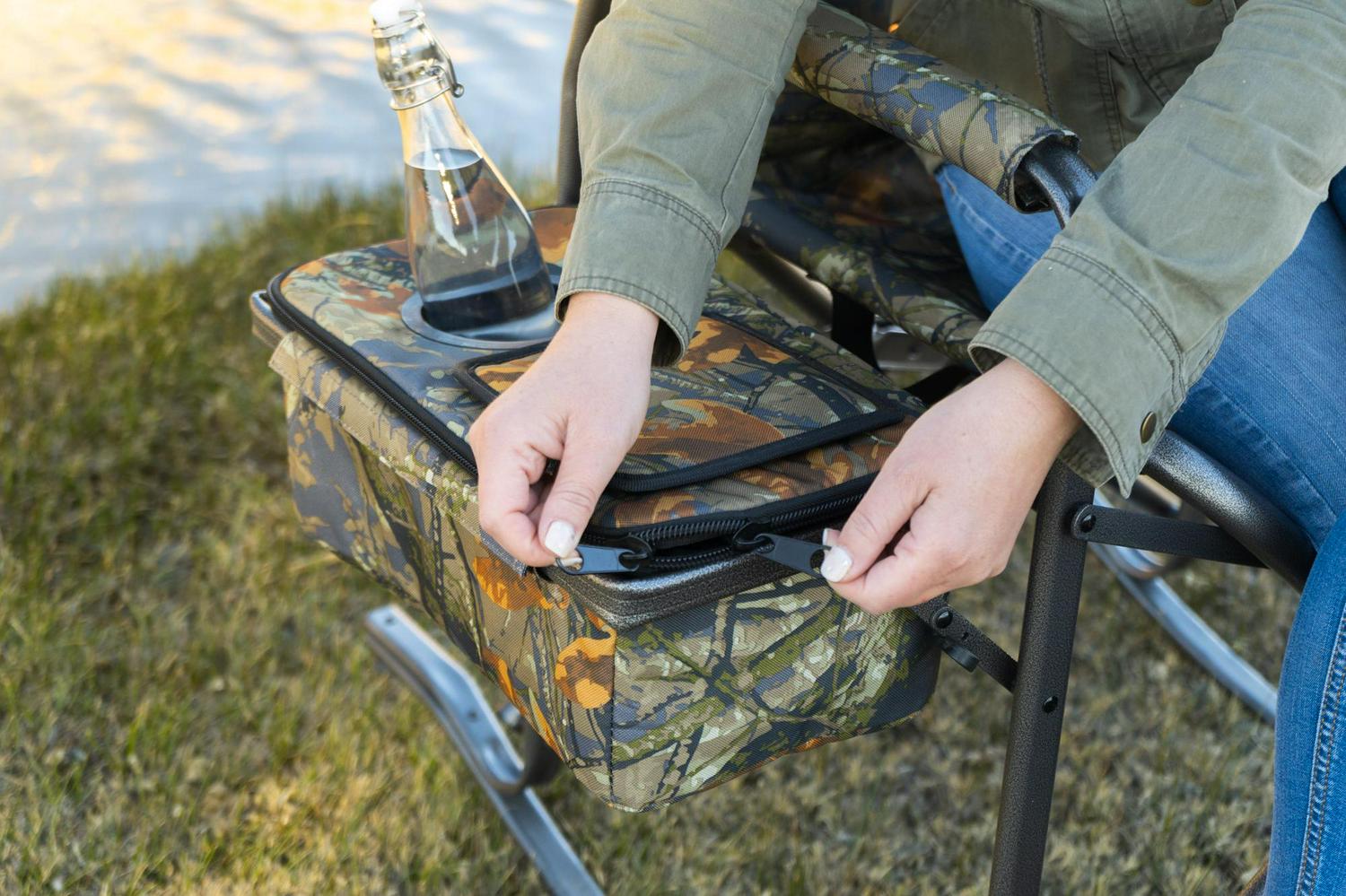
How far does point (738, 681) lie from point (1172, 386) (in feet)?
1.13

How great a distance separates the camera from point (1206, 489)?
2.82 feet

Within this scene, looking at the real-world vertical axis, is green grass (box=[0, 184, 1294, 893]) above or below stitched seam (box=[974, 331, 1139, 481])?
below

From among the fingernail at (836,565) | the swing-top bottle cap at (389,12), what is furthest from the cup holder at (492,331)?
the fingernail at (836,565)

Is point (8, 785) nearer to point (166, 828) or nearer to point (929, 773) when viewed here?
point (166, 828)

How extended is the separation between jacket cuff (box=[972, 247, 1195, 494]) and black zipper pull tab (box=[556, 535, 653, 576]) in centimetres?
24

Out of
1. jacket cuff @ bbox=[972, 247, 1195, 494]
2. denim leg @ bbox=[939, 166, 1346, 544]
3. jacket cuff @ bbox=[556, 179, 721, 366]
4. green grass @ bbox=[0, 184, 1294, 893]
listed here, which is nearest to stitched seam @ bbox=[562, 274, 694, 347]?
jacket cuff @ bbox=[556, 179, 721, 366]

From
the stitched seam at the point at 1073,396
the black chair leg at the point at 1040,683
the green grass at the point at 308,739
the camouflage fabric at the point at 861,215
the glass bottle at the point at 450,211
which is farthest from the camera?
the green grass at the point at 308,739

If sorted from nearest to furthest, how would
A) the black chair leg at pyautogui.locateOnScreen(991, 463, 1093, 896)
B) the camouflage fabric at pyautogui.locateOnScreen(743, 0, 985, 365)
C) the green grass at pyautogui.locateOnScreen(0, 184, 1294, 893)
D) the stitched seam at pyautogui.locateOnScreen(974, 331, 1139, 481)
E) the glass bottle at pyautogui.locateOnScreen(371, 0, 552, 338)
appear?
the stitched seam at pyautogui.locateOnScreen(974, 331, 1139, 481) < the black chair leg at pyautogui.locateOnScreen(991, 463, 1093, 896) < the glass bottle at pyautogui.locateOnScreen(371, 0, 552, 338) < the camouflage fabric at pyautogui.locateOnScreen(743, 0, 985, 365) < the green grass at pyautogui.locateOnScreen(0, 184, 1294, 893)

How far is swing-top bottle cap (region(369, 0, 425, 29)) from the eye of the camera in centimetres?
93

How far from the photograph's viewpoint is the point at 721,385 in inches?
37.4

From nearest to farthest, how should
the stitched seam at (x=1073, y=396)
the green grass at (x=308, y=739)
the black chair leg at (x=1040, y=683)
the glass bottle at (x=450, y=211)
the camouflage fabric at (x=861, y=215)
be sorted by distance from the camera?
1. the stitched seam at (x=1073, y=396)
2. the black chair leg at (x=1040, y=683)
3. the glass bottle at (x=450, y=211)
4. the camouflage fabric at (x=861, y=215)
5. the green grass at (x=308, y=739)

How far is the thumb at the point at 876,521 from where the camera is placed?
773mm

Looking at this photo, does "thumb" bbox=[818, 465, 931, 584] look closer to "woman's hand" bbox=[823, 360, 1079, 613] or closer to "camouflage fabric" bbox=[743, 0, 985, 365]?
"woman's hand" bbox=[823, 360, 1079, 613]

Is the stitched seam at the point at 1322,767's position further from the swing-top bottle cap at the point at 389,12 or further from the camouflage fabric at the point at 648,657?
the swing-top bottle cap at the point at 389,12
